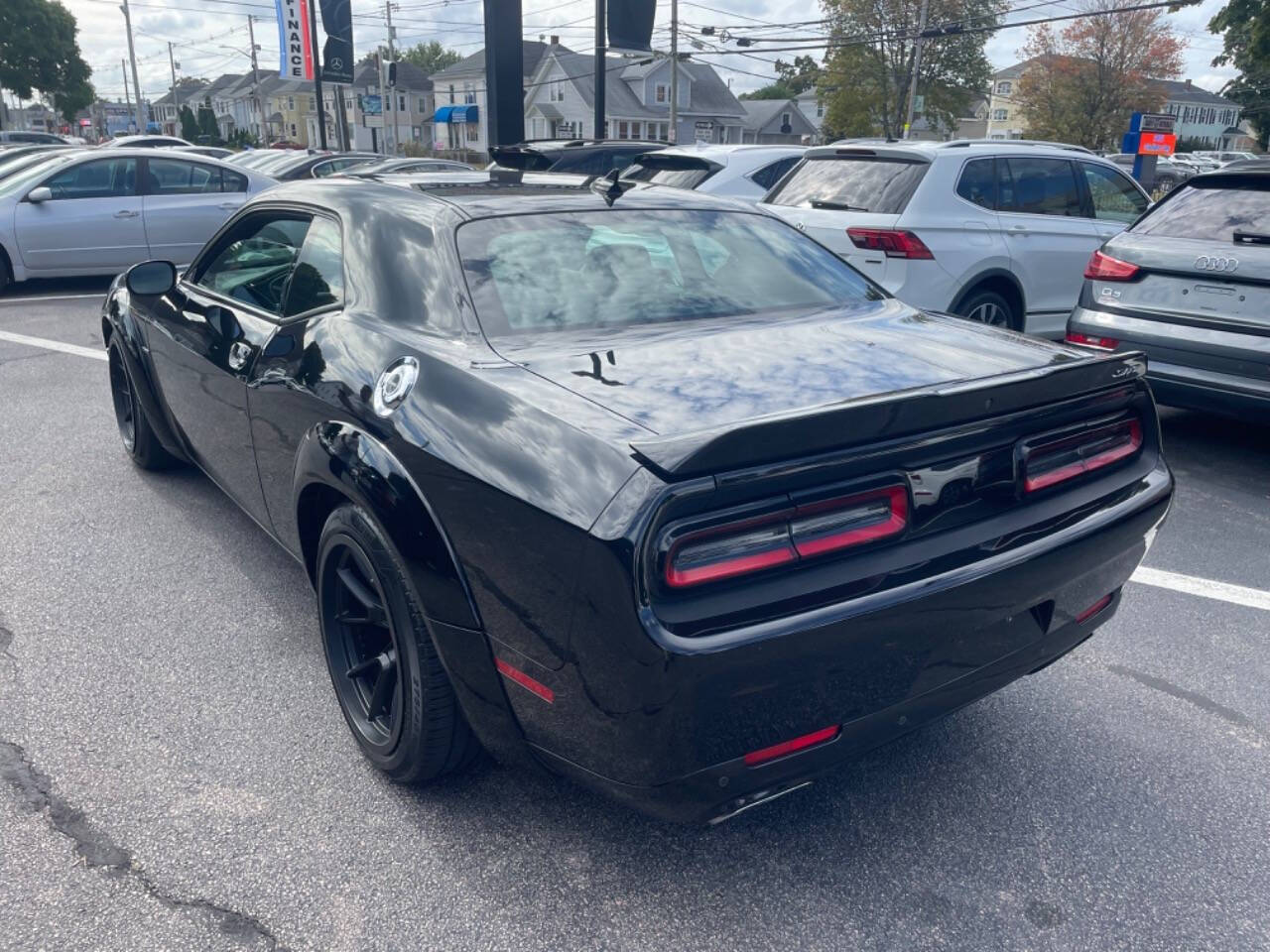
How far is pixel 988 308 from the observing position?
6984mm

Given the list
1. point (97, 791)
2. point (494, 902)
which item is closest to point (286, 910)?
point (494, 902)

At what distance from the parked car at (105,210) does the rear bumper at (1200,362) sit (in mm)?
9744

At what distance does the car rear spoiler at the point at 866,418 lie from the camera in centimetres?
181

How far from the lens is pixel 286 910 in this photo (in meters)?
2.19

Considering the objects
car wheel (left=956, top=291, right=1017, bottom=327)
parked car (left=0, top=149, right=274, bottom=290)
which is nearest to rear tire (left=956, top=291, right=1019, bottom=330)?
car wheel (left=956, top=291, right=1017, bottom=327)

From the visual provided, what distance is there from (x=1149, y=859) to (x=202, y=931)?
2184 mm

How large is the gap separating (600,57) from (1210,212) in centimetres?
1183

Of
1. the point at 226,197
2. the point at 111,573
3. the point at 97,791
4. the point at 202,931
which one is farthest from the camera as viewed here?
the point at 226,197

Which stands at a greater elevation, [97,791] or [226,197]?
[226,197]

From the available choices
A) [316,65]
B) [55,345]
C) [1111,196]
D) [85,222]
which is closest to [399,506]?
[1111,196]

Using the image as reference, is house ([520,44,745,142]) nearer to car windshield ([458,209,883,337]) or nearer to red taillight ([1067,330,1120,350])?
red taillight ([1067,330,1120,350])

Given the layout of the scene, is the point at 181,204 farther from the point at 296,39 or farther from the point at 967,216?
the point at 296,39

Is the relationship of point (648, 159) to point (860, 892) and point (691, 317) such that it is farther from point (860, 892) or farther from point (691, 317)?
point (860, 892)

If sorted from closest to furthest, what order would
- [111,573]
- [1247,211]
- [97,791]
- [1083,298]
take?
[97,791] → [111,573] → [1247,211] → [1083,298]
